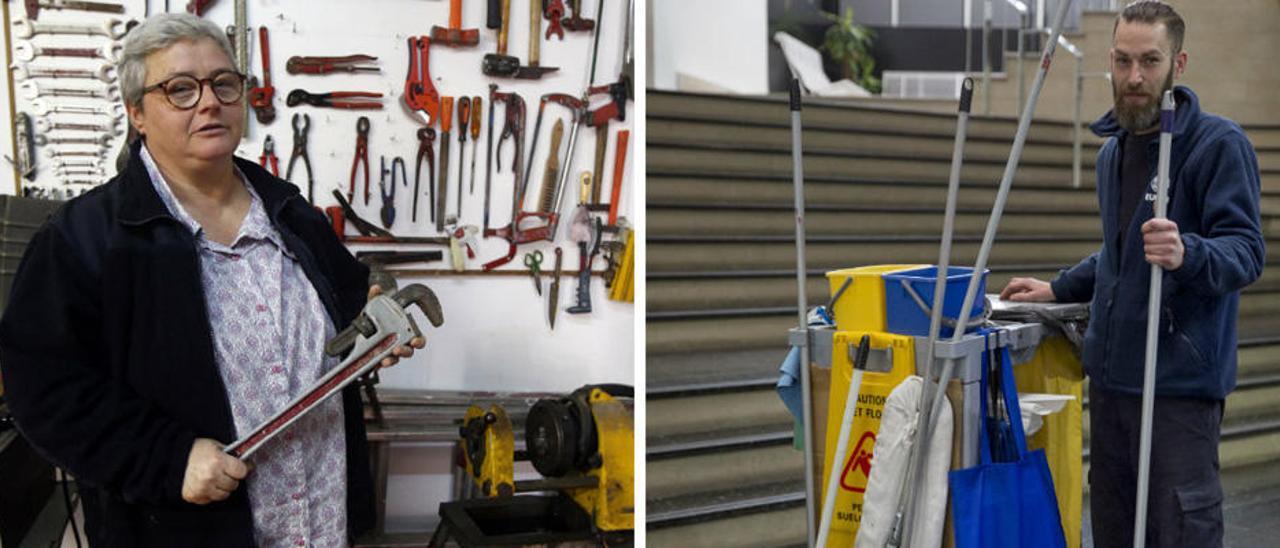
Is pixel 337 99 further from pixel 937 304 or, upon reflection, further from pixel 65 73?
pixel 937 304

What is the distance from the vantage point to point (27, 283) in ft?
5.41

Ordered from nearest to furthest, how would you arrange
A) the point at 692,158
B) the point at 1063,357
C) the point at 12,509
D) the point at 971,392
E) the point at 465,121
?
the point at 971,392
the point at 1063,357
the point at 12,509
the point at 465,121
the point at 692,158

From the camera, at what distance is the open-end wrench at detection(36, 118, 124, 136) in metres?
2.51

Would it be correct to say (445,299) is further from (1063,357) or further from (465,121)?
(1063,357)

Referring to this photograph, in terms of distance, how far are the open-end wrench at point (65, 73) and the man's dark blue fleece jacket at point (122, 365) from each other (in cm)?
88

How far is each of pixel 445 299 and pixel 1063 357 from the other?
4.68 ft

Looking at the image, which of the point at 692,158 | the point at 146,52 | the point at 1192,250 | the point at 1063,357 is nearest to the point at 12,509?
the point at 146,52

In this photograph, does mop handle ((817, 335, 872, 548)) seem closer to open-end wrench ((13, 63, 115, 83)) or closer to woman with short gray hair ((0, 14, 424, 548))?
woman with short gray hair ((0, 14, 424, 548))

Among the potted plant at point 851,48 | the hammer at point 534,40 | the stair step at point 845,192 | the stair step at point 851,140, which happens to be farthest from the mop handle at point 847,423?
the potted plant at point 851,48

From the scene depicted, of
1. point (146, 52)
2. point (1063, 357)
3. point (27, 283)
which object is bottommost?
point (1063, 357)

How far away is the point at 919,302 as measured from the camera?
1.98 meters

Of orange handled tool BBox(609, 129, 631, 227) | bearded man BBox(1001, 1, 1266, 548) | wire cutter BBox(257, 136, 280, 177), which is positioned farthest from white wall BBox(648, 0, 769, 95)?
bearded man BBox(1001, 1, 1266, 548)

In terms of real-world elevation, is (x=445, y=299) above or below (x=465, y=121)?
below

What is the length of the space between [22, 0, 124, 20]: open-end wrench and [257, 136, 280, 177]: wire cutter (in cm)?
41
